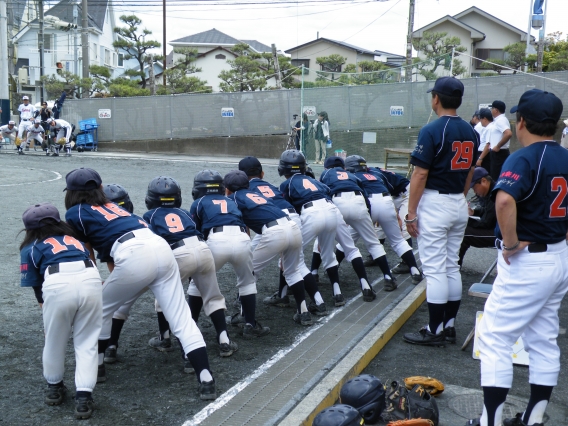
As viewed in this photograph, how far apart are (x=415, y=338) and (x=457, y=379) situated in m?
0.79

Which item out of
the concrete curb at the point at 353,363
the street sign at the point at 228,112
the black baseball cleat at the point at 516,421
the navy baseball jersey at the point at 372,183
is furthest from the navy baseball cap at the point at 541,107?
the street sign at the point at 228,112

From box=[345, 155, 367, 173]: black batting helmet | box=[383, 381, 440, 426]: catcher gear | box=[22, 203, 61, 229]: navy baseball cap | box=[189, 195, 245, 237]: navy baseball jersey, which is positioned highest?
box=[345, 155, 367, 173]: black batting helmet

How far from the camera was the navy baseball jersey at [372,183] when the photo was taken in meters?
7.87

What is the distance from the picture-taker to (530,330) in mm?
3799

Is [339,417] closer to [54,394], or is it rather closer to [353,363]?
[353,363]

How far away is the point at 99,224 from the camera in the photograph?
4578mm

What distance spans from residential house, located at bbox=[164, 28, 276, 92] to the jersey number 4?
5455cm

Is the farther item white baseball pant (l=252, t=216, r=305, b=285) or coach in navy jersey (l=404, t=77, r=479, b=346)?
white baseball pant (l=252, t=216, r=305, b=285)

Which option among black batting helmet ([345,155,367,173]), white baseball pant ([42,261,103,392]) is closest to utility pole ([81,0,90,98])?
black batting helmet ([345,155,367,173])

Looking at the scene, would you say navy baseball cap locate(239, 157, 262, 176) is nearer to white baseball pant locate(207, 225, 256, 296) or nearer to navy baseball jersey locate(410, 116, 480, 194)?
white baseball pant locate(207, 225, 256, 296)

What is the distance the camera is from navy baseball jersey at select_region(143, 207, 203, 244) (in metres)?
5.02

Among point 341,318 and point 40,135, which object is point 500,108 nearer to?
point 341,318

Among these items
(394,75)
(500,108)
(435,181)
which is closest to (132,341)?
(435,181)

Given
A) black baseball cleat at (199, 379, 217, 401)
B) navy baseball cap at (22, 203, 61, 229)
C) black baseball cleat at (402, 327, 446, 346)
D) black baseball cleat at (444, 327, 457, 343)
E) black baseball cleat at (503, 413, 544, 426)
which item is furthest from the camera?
black baseball cleat at (444, 327, 457, 343)
